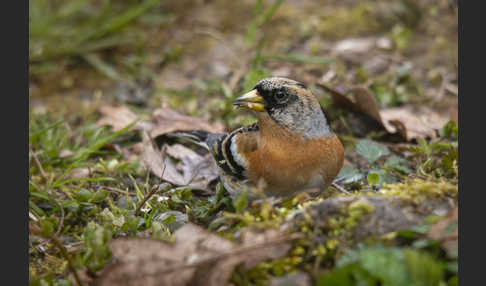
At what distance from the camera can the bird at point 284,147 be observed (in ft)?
9.45

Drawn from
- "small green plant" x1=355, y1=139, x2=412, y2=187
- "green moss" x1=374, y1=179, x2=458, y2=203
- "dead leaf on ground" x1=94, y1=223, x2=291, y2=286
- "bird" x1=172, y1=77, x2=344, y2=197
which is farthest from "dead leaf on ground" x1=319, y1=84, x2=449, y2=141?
"dead leaf on ground" x1=94, y1=223, x2=291, y2=286

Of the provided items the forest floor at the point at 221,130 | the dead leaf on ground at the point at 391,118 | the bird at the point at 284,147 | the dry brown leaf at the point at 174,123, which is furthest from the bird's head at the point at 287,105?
the dry brown leaf at the point at 174,123

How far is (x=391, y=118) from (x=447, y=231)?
2.46 m

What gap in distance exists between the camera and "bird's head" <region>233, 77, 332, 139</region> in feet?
9.90

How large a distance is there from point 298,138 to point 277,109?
0.77 feet

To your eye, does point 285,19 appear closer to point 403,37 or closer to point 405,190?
point 403,37

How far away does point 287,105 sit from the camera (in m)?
3.04

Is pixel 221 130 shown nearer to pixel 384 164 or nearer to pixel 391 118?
pixel 391 118

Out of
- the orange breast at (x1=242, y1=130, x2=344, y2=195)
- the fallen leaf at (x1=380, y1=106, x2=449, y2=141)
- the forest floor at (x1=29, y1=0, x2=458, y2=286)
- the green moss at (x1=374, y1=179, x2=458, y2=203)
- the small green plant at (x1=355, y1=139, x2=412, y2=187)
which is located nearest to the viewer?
the forest floor at (x1=29, y1=0, x2=458, y2=286)

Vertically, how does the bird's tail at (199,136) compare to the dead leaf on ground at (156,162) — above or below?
above

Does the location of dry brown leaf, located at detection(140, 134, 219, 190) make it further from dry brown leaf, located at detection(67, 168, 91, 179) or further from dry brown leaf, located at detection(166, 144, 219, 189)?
dry brown leaf, located at detection(67, 168, 91, 179)

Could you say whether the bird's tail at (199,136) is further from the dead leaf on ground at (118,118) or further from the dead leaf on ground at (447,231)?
the dead leaf on ground at (447,231)

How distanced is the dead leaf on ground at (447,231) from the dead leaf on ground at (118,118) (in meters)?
2.93

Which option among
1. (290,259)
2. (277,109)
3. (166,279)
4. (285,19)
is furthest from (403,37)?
(166,279)
